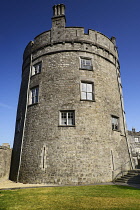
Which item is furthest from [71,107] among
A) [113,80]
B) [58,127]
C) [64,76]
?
[113,80]

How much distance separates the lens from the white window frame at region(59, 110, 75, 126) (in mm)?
13651

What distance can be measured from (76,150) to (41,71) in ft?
27.4

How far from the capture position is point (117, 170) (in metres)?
13.7

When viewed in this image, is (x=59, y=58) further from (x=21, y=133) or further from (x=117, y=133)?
(x=117, y=133)

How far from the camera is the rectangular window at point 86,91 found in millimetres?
14703

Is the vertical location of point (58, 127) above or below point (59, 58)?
below

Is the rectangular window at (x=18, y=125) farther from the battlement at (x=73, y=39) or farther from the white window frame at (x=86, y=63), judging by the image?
the white window frame at (x=86, y=63)

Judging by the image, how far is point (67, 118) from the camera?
45.0 feet

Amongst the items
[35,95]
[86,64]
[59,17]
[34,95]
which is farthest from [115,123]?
[59,17]

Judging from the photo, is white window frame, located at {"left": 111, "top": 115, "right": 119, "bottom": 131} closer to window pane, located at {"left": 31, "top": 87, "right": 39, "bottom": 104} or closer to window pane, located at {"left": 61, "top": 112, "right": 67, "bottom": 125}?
window pane, located at {"left": 61, "top": 112, "right": 67, "bottom": 125}

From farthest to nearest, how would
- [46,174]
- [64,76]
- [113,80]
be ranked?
1. [113,80]
2. [64,76]
3. [46,174]

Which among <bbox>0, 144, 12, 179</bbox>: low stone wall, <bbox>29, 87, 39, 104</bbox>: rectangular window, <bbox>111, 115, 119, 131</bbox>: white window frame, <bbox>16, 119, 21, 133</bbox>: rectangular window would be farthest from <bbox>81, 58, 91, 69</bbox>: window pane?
<bbox>0, 144, 12, 179</bbox>: low stone wall

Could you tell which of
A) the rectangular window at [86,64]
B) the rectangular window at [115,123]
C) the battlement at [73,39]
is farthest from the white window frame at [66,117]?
the battlement at [73,39]

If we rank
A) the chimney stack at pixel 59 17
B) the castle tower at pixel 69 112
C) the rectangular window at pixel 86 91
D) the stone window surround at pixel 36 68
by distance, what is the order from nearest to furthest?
the castle tower at pixel 69 112 → the rectangular window at pixel 86 91 → the stone window surround at pixel 36 68 → the chimney stack at pixel 59 17
